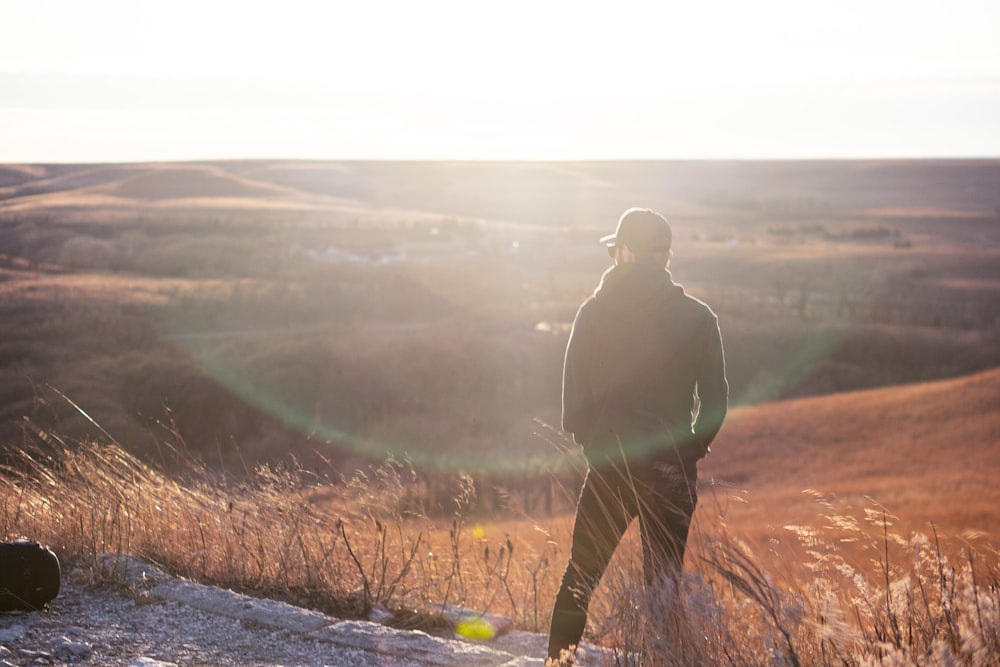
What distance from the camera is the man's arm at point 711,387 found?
3.52 m

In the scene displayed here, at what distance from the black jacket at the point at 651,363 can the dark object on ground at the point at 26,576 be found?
215 cm

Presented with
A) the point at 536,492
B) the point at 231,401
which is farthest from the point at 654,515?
the point at 231,401

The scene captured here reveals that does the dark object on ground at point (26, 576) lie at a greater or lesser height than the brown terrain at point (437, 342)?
greater

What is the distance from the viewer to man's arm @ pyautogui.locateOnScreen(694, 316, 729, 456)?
11.5 feet

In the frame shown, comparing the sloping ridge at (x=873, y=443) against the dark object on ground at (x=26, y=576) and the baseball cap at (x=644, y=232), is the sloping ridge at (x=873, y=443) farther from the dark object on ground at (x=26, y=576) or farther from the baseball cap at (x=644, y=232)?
the dark object on ground at (x=26, y=576)

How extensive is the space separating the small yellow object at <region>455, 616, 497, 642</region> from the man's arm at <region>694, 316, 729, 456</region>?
4.54ft

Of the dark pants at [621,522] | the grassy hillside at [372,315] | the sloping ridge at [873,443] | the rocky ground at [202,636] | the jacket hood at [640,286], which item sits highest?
the jacket hood at [640,286]

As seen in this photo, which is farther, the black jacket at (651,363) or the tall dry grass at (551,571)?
the black jacket at (651,363)

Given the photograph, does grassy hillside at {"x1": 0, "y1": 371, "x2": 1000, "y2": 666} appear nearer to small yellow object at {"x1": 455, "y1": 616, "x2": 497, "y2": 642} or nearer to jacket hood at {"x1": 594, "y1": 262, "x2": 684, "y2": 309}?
small yellow object at {"x1": 455, "y1": 616, "x2": 497, "y2": 642}

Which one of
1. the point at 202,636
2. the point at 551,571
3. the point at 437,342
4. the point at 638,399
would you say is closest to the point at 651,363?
the point at 638,399

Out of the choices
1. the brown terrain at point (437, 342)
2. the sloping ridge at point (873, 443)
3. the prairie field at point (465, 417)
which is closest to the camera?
the prairie field at point (465, 417)

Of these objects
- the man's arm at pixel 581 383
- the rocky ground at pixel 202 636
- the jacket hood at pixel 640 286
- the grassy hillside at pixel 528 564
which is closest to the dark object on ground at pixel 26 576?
the rocky ground at pixel 202 636

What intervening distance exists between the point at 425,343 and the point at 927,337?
26.1m

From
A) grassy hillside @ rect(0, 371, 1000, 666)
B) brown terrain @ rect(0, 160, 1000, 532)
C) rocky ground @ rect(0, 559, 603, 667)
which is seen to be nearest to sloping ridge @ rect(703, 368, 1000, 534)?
brown terrain @ rect(0, 160, 1000, 532)
